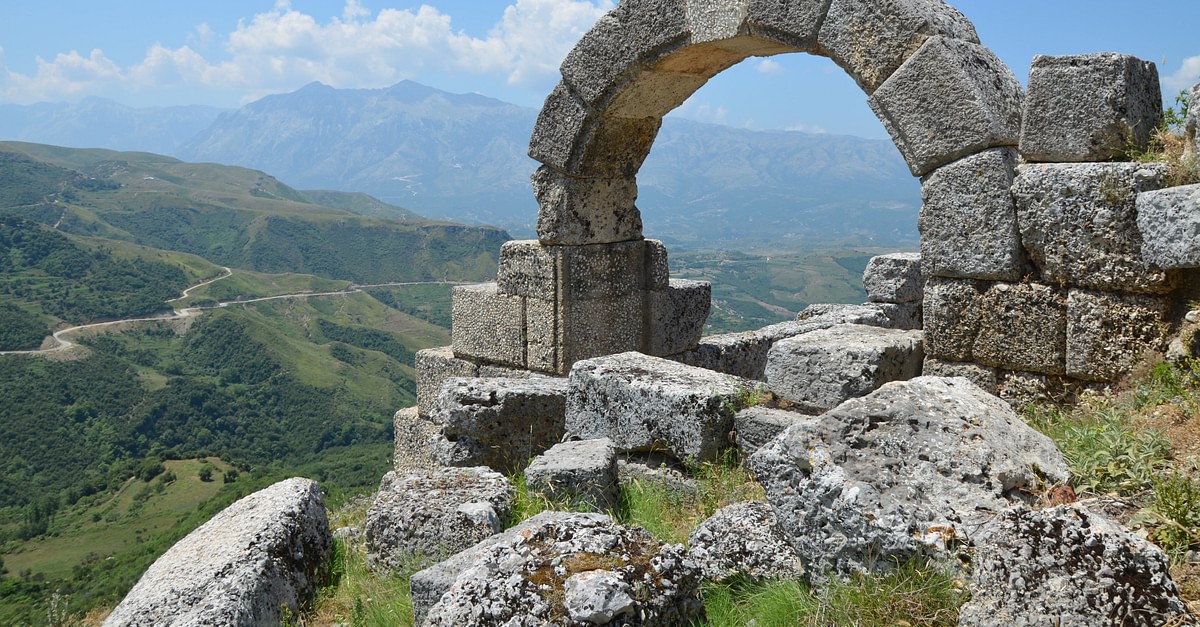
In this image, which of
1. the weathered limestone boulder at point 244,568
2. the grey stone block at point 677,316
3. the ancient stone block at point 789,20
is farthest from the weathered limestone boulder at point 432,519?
the grey stone block at point 677,316

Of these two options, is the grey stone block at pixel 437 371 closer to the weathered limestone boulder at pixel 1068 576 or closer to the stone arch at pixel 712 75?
the stone arch at pixel 712 75

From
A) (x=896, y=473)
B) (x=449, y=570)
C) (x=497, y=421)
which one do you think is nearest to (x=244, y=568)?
(x=449, y=570)

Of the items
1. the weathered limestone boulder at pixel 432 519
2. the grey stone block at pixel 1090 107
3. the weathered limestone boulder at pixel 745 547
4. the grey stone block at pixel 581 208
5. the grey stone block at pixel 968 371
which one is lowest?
the weathered limestone boulder at pixel 432 519

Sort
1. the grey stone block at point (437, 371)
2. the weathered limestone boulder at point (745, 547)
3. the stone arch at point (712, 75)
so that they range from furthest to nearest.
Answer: the grey stone block at point (437, 371) < the stone arch at point (712, 75) < the weathered limestone boulder at point (745, 547)

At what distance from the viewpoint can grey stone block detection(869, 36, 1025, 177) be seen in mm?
4969

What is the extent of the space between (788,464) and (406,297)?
12576 centimetres

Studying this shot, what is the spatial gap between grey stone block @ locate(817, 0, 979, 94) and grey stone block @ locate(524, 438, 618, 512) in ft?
9.30

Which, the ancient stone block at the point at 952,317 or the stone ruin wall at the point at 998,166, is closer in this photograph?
the stone ruin wall at the point at 998,166

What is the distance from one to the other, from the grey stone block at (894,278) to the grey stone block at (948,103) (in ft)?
17.3

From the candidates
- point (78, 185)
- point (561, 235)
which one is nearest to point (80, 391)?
point (561, 235)

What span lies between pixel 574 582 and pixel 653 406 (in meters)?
2.16

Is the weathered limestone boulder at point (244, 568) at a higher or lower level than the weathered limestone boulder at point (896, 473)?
lower

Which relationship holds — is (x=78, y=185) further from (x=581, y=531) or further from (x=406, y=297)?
(x=581, y=531)

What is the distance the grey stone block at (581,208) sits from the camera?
7.63m
